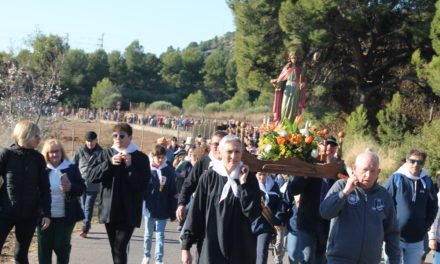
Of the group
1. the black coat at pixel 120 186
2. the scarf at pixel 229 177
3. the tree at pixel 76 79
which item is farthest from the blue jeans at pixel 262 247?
the tree at pixel 76 79

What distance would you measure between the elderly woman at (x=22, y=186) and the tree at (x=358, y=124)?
2020 centimetres

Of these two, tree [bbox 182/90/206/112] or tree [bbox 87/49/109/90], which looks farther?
tree [bbox 87/49/109/90]

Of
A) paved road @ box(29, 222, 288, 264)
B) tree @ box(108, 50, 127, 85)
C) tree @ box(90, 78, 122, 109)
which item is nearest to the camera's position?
paved road @ box(29, 222, 288, 264)

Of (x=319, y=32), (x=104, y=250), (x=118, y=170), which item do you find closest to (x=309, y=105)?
(x=319, y=32)

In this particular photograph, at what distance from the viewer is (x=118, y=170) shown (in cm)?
627

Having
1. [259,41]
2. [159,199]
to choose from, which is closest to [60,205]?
[159,199]

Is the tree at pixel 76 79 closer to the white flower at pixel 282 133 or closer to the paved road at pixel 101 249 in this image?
the paved road at pixel 101 249

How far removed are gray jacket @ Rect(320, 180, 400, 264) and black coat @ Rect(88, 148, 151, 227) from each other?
2350 millimetres

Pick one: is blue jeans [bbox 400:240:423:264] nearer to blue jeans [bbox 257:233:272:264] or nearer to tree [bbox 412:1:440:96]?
blue jeans [bbox 257:233:272:264]

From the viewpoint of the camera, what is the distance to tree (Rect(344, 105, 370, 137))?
81.2 feet

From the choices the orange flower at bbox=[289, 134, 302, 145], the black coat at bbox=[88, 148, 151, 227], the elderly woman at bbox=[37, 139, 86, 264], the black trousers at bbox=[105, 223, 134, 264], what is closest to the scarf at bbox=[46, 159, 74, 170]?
the elderly woman at bbox=[37, 139, 86, 264]

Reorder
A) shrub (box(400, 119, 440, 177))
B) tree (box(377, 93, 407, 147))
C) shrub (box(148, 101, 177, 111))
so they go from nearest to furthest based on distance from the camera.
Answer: shrub (box(400, 119, 440, 177)) < tree (box(377, 93, 407, 147)) < shrub (box(148, 101, 177, 111))

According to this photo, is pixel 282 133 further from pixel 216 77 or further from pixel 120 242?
pixel 216 77

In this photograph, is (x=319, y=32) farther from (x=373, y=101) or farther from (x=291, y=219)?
(x=291, y=219)
